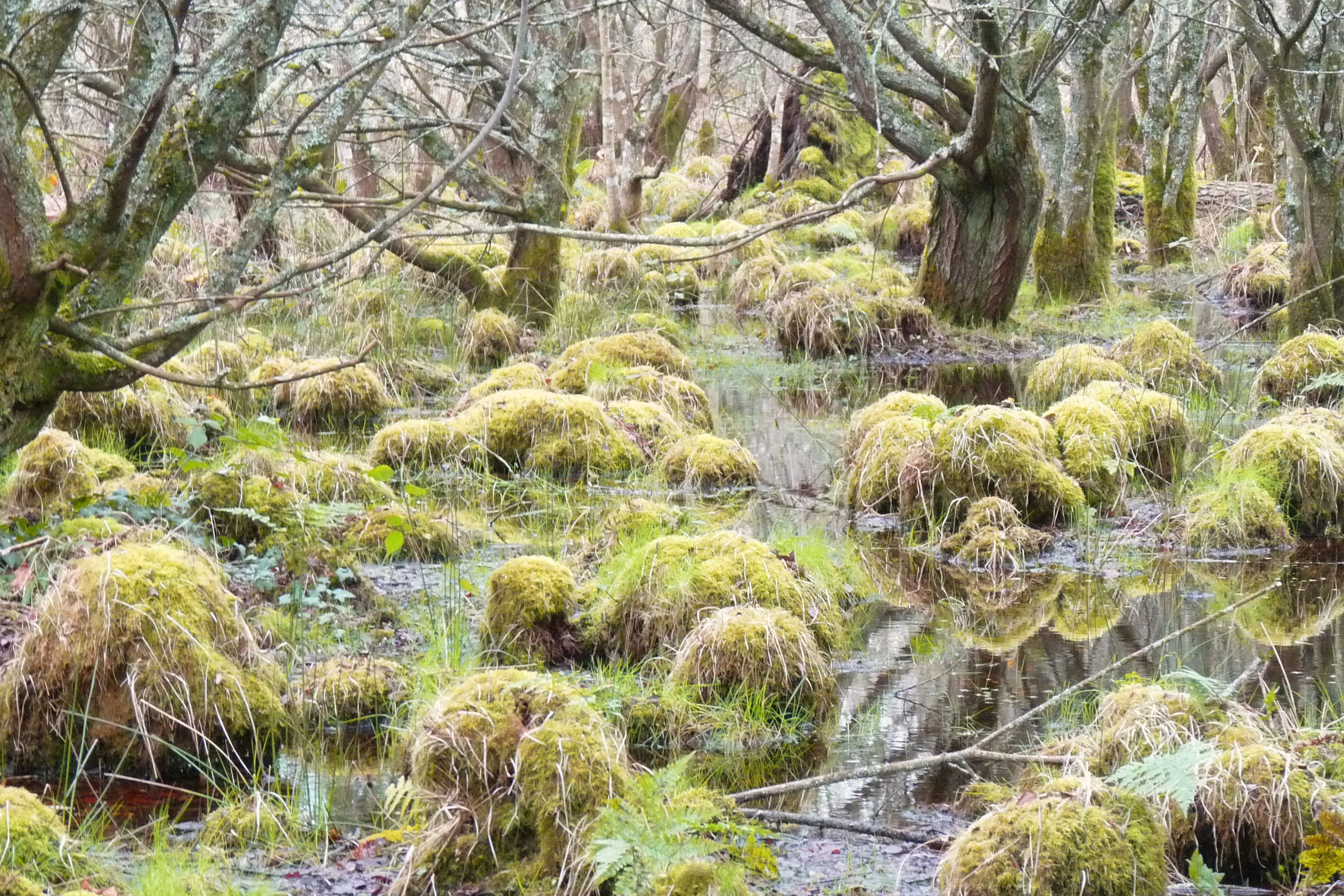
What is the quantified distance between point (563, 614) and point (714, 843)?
2.11m

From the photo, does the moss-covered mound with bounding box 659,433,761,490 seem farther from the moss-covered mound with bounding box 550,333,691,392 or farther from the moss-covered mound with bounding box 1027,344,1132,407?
the moss-covered mound with bounding box 1027,344,1132,407

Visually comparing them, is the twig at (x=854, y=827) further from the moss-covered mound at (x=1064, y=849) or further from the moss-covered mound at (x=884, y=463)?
the moss-covered mound at (x=884, y=463)

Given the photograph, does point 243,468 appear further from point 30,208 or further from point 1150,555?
point 1150,555

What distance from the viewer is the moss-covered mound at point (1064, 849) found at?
3105 millimetres

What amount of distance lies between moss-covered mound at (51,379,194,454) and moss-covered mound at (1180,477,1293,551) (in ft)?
17.3

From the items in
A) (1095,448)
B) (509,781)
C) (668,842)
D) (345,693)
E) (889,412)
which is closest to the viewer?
(668,842)

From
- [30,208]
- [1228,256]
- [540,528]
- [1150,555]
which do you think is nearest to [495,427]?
[540,528]

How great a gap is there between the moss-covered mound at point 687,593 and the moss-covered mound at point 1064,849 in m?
1.82

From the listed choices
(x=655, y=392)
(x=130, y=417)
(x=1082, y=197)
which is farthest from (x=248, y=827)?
(x=1082, y=197)

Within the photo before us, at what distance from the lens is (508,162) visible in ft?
45.2

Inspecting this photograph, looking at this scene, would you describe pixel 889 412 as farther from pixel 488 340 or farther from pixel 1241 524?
pixel 488 340

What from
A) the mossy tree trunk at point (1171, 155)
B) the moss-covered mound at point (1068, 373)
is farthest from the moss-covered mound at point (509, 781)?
the mossy tree trunk at point (1171, 155)

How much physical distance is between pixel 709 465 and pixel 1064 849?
16.0 ft

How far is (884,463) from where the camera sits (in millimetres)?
7379
